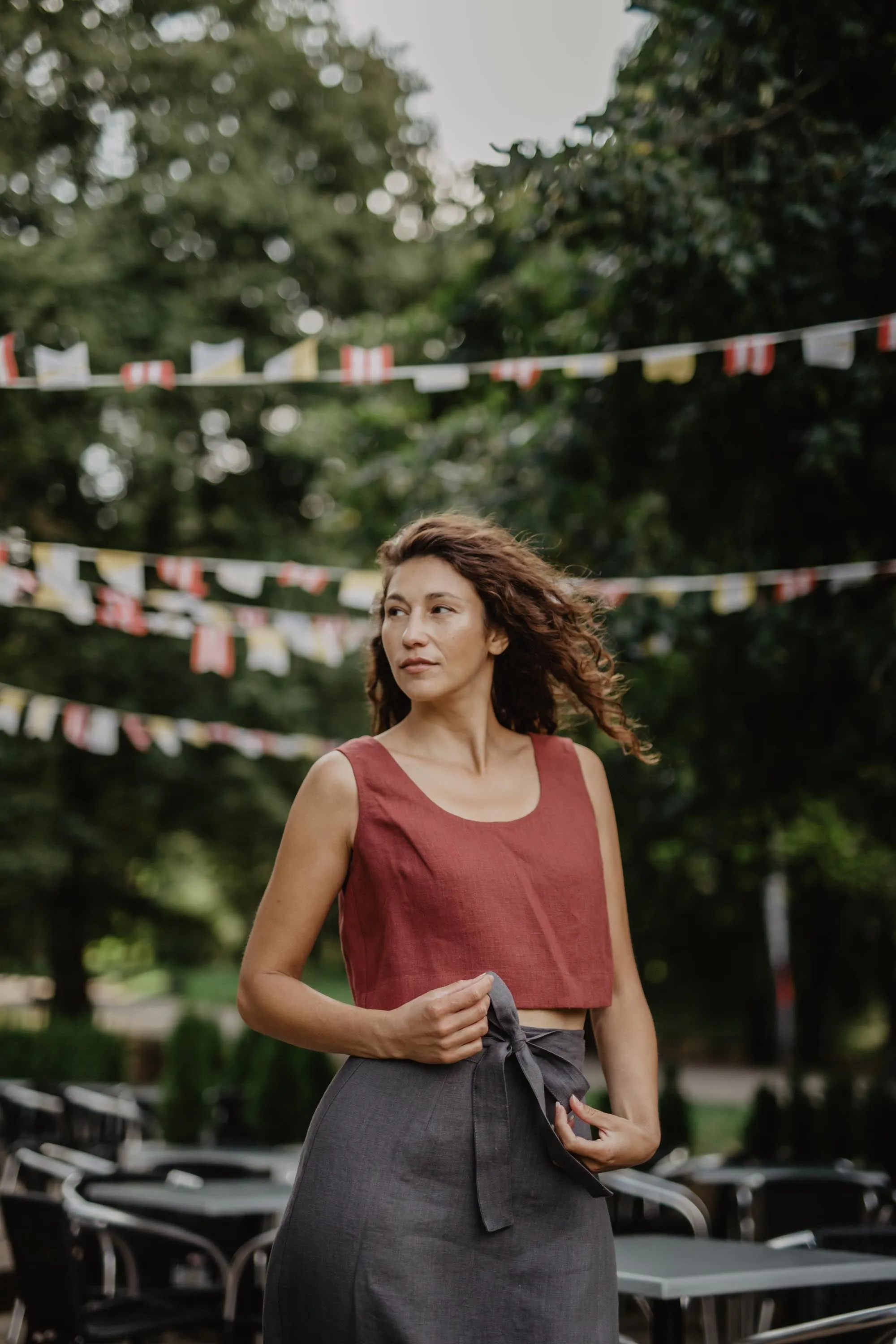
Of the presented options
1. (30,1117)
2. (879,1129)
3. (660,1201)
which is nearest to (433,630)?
(660,1201)

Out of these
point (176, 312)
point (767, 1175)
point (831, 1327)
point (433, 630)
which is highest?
point (176, 312)

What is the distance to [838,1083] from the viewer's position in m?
7.17

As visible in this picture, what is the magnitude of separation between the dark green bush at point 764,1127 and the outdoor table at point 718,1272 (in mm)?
3753

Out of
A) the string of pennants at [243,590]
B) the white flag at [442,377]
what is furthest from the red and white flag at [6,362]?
the white flag at [442,377]

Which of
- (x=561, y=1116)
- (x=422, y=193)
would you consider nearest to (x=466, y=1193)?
(x=561, y=1116)

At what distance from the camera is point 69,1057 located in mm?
Answer: 10562

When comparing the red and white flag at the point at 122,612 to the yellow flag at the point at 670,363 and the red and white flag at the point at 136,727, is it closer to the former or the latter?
the red and white flag at the point at 136,727

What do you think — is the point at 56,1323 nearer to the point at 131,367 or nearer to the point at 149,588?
the point at 131,367

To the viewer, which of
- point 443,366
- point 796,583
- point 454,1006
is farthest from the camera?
point 796,583

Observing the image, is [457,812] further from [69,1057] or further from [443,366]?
[69,1057]

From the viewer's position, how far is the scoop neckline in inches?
72.3

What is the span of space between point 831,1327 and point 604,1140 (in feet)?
4.77

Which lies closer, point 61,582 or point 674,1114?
point 61,582

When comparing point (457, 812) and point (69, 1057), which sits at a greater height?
point (457, 812)
